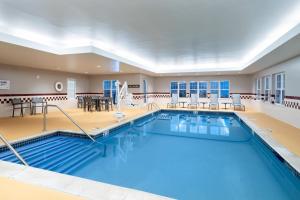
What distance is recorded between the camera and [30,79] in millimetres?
8523

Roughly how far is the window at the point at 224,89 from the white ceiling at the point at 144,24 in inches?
255

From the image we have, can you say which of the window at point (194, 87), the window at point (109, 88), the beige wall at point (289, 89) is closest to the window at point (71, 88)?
the window at point (109, 88)

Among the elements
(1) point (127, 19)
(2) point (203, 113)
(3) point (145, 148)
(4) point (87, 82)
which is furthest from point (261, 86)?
(4) point (87, 82)

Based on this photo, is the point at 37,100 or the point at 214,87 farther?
the point at 214,87

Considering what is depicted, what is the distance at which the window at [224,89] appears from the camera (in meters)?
12.4

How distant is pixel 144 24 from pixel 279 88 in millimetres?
5906

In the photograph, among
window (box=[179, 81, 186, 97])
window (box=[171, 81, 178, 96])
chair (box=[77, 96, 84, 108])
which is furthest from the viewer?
window (box=[171, 81, 178, 96])

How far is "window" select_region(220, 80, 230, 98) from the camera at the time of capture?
1238 centimetres

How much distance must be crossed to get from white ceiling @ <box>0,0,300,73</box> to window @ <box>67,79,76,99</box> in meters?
5.60

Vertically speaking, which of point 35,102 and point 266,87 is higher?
point 266,87

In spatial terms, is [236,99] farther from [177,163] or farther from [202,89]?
[177,163]

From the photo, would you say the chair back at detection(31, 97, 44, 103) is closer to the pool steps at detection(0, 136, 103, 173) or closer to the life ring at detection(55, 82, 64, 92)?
Answer: the life ring at detection(55, 82, 64, 92)

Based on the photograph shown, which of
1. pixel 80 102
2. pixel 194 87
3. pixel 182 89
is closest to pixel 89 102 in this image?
pixel 80 102

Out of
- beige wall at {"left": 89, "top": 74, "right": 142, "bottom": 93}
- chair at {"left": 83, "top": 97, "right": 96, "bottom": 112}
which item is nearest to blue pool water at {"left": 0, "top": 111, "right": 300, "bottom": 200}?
chair at {"left": 83, "top": 97, "right": 96, "bottom": 112}
